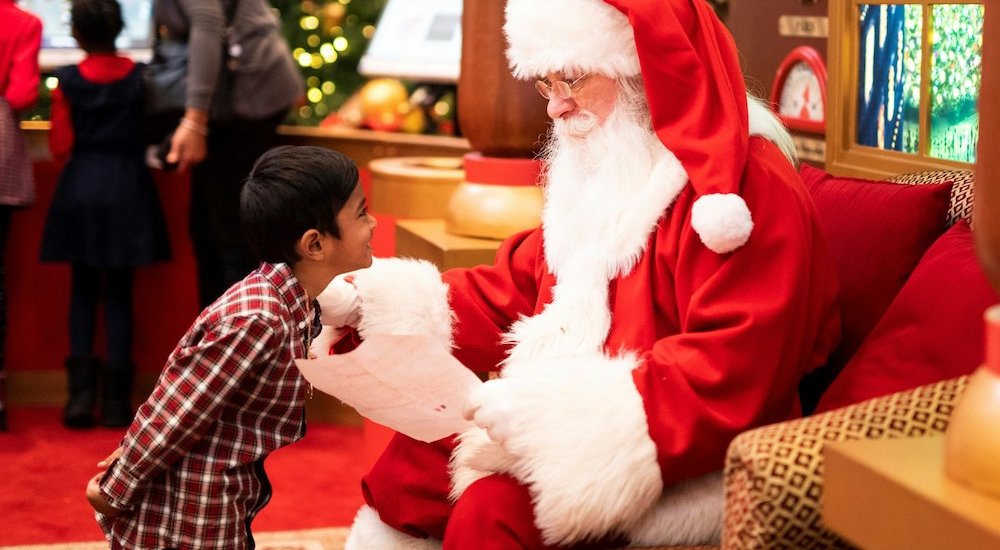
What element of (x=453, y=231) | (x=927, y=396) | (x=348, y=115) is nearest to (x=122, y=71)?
(x=348, y=115)

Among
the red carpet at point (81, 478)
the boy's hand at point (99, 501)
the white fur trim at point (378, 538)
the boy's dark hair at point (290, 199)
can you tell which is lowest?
the red carpet at point (81, 478)

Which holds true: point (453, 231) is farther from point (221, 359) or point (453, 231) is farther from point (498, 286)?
point (221, 359)

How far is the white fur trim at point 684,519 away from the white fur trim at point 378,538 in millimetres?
390

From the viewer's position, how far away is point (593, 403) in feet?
5.25

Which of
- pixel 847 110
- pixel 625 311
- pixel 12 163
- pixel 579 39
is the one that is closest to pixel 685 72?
pixel 579 39

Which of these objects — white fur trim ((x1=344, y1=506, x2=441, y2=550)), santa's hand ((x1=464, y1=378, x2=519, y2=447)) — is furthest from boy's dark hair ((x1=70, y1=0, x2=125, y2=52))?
santa's hand ((x1=464, y1=378, x2=519, y2=447))

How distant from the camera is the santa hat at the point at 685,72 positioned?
164 centimetres

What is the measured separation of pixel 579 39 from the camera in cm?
184

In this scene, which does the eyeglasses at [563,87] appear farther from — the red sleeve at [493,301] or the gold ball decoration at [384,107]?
the gold ball decoration at [384,107]

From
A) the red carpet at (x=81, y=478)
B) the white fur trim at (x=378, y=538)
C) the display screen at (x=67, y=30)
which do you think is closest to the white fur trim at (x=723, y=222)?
the white fur trim at (x=378, y=538)

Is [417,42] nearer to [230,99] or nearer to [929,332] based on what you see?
[230,99]

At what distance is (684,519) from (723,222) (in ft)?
1.22

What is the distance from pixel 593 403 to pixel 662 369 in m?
0.10

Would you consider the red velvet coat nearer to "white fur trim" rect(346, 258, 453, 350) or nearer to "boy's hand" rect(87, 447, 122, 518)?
"white fur trim" rect(346, 258, 453, 350)
